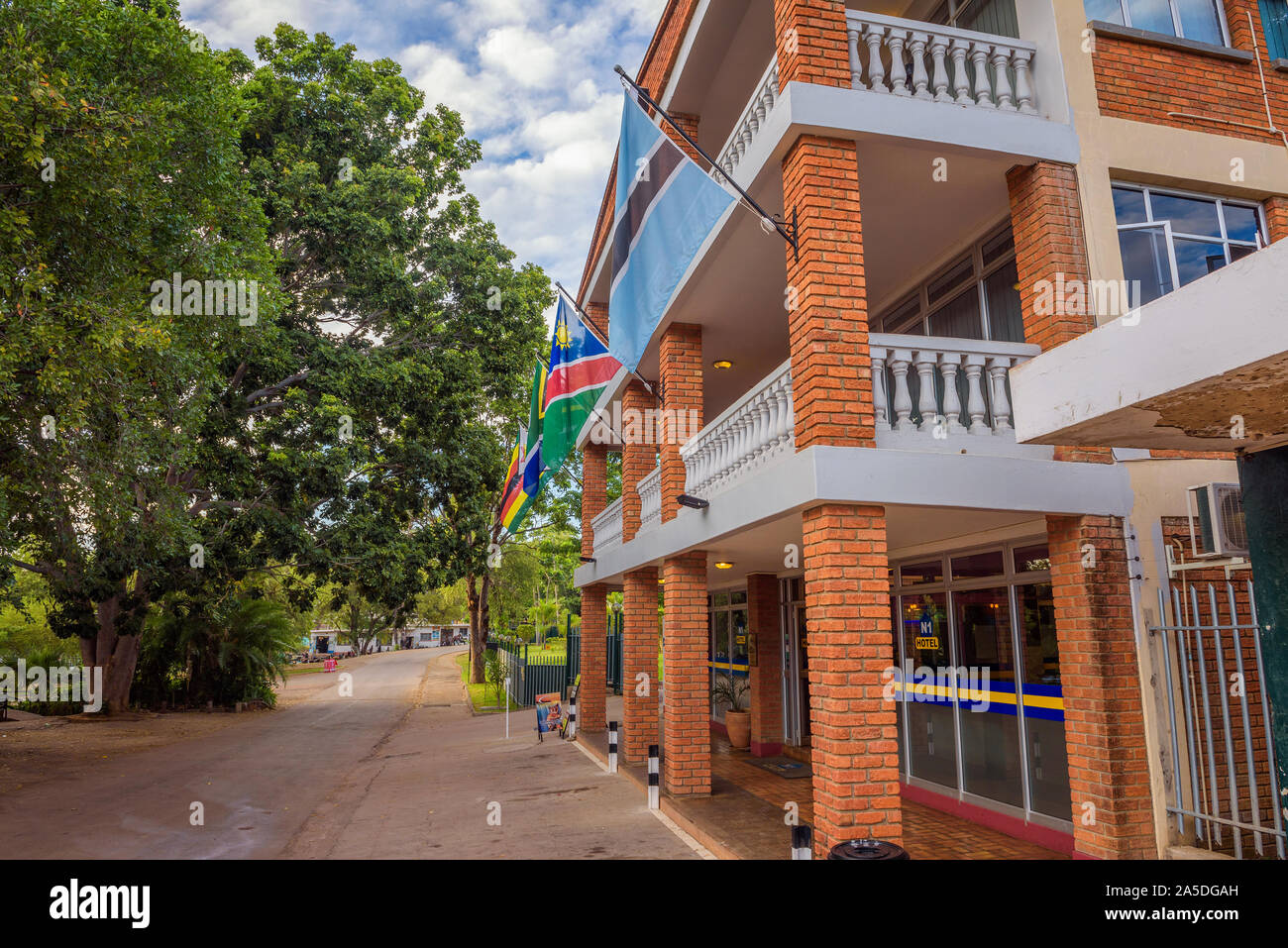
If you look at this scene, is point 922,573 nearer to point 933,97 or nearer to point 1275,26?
point 933,97

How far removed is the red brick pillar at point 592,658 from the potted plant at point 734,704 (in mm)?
2506

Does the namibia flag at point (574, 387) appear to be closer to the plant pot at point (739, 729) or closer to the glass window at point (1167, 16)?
the plant pot at point (739, 729)

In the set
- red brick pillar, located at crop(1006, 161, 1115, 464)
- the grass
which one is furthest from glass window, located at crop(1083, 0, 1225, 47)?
the grass

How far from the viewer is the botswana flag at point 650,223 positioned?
692 cm

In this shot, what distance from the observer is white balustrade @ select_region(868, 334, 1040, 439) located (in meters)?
6.41

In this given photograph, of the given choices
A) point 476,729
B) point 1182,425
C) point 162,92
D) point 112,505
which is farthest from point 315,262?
point 1182,425

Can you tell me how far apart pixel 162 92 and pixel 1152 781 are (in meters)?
14.7

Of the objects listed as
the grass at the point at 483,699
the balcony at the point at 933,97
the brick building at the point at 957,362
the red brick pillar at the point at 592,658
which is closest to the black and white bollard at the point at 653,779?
the brick building at the point at 957,362

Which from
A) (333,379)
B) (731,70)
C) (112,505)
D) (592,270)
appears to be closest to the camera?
(731,70)

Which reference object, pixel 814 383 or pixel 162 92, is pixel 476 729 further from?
pixel 814 383

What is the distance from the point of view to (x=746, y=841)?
295 inches
